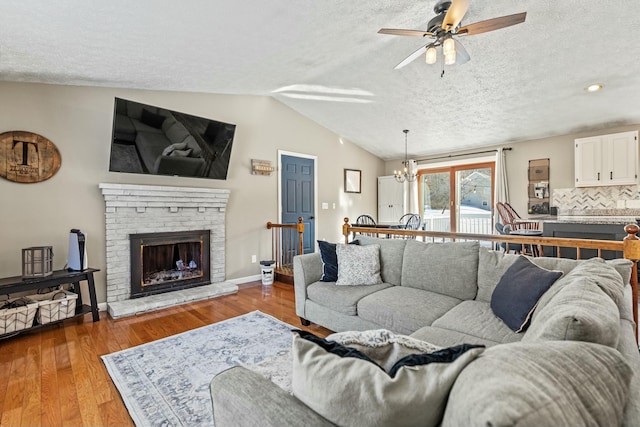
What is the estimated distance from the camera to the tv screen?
3518 millimetres

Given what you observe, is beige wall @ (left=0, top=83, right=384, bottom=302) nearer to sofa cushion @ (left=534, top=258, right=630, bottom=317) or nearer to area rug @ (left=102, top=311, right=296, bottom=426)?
area rug @ (left=102, top=311, right=296, bottom=426)

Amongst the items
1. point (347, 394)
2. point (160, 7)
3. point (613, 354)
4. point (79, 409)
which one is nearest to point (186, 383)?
point (79, 409)

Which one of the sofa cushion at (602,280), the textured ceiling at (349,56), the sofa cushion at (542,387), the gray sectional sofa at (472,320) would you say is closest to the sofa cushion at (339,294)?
the gray sectional sofa at (472,320)

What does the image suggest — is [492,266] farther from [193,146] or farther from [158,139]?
[158,139]

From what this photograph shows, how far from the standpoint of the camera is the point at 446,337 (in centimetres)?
182

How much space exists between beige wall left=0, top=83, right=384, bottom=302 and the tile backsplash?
14.9 ft

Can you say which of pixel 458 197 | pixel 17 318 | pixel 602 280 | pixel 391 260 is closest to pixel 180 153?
pixel 17 318

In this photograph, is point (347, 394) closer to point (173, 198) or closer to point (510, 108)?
point (173, 198)

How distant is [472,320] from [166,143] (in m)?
3.81

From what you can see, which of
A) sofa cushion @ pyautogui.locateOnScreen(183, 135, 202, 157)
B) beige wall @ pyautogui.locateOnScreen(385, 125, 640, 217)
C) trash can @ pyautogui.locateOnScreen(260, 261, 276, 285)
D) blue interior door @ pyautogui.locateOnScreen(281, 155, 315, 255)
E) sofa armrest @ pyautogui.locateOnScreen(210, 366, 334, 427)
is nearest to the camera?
sofa armrest @ pyautogui.locateOnScreen(210, 366, 334, 427)

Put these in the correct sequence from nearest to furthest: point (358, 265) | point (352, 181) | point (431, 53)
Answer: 1. point (431, 53)
2. point (358, 265)
3. point (352, 181)

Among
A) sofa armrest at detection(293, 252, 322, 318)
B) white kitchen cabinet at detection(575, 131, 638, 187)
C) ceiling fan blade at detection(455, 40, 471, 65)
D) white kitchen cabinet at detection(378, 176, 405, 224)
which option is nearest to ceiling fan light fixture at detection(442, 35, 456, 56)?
ceiling fan blade at detection(455, 40, 471, 65)

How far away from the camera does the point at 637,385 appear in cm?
76

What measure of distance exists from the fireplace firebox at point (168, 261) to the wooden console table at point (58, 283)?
0.56m
